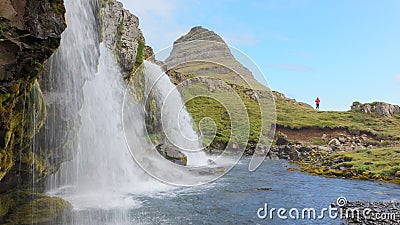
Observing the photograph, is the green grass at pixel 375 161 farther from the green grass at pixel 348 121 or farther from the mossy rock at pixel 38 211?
the green grass at pixel 348 121

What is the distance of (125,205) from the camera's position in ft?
55.5

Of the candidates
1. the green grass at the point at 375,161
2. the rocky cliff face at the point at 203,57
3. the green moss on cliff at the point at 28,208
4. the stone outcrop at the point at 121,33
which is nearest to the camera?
the green moss on cliff at the point at 28,208

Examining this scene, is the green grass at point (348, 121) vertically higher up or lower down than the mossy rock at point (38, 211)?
higher up

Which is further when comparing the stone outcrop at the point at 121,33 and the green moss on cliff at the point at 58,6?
the stone outcrop at the point at 121,33

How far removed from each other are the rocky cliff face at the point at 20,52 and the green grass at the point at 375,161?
32.8 metres

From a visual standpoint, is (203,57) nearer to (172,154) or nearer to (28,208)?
(28,208)

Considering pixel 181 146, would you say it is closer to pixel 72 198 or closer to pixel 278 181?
pixel 278 181

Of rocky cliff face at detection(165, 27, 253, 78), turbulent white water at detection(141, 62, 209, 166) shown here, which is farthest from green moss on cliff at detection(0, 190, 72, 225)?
turbulent white water at detection(141, 62, 209, 166)

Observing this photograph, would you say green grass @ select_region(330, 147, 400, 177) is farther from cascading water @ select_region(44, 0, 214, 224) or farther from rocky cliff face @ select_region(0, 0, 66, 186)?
rocky cliff face @ select_region(0, 0, 66, 186)

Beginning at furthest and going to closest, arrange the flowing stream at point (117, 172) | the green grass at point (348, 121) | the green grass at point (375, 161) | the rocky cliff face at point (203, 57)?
the green grass at point (348, 121) < the green grass at point (375, 161) < the flowing stream at point (117, 172) < the rocky cliff face at point (203, 57)

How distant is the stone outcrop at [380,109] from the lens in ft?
305

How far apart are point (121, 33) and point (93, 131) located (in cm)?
1262

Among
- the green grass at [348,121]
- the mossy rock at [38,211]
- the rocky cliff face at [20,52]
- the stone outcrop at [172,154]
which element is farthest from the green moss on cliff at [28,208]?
the green grass at [348,121]

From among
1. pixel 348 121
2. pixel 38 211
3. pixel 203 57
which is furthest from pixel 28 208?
pixel 348 121
